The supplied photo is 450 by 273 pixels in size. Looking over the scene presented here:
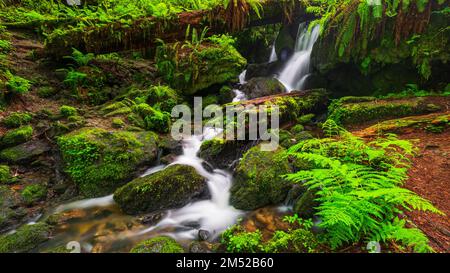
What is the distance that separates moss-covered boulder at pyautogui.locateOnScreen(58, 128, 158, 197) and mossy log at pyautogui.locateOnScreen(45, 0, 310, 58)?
12.7ft

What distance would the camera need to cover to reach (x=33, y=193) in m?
5.15

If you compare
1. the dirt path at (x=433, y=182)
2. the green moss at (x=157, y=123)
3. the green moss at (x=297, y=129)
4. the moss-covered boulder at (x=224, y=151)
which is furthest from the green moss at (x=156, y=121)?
the dirt path at (x=433, y=182)

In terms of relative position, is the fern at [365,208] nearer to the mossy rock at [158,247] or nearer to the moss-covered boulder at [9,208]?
the mossy rock at [158,247]

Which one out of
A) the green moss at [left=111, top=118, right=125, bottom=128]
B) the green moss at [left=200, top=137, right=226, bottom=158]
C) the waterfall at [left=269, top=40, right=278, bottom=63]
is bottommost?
the green moss at [left=200, top=137, right=226, bottom=158]

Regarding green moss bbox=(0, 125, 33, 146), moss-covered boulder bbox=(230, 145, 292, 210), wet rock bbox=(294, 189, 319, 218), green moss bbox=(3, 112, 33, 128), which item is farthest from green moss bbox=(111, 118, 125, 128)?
wet rock bbox=(294, 189, 319, 218)

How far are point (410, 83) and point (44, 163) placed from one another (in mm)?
8437

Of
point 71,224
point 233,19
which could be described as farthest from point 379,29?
point 71,224

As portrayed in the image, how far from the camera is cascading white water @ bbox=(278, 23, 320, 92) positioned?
31.3 feet

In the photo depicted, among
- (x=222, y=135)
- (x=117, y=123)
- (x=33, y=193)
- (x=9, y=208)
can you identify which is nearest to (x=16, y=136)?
(x=33, y=193)

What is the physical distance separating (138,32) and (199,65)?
2.16m

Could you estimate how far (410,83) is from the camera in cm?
679

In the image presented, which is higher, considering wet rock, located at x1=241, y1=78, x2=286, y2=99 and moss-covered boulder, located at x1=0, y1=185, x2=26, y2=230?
wet rock, located at x1=241, y1=78, x2=286, y2=99

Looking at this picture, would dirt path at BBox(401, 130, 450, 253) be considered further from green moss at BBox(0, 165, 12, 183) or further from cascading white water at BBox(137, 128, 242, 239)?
→ green moss at BBox(0, 165, 12, 183)

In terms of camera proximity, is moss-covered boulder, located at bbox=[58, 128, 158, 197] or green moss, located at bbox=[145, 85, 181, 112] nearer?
moss-covered boulder, located at bbox=[58, 128, 158, 197]
